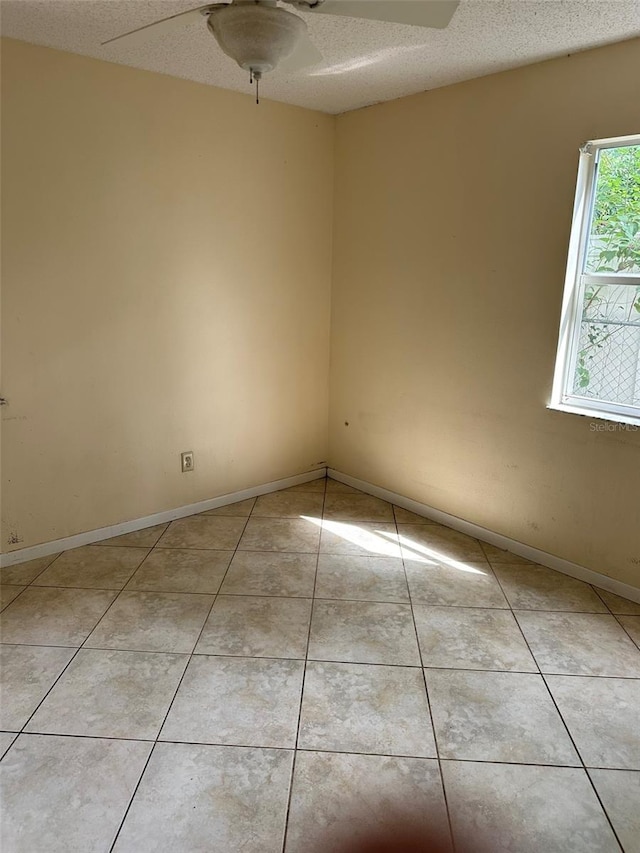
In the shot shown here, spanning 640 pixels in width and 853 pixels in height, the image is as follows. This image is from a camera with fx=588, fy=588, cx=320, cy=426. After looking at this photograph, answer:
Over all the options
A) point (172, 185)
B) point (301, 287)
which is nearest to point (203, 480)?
point (301, 287)

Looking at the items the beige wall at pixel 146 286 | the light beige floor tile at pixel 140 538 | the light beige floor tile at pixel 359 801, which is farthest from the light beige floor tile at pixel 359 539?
the light beige floor tile at pixel 359 801

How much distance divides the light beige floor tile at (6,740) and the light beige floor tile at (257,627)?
659 millimetres

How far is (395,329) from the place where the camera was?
3.52 m

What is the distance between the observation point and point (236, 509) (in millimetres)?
3635

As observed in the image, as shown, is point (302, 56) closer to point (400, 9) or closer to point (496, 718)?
point (400, 9)

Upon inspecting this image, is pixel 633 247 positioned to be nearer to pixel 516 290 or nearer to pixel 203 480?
pixel 516 290

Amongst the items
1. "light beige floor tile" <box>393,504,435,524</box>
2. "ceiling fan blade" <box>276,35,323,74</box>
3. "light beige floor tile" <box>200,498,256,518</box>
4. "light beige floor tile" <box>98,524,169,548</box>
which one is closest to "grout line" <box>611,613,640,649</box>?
"light beige floor tile" <box>393,504,435,524</box>

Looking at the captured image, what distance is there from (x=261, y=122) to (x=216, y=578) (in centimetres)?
252

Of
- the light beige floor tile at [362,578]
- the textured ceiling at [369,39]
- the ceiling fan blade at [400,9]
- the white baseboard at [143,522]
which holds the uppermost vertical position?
the textured ceiling at [369,39]

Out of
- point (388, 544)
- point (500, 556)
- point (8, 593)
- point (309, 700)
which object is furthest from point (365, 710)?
point (8, 593)

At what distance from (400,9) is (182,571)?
2406 mm

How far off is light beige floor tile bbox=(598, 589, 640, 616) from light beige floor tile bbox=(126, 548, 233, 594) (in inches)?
69.9

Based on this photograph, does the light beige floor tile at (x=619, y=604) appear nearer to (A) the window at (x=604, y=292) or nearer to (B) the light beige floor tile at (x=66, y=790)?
(A) the window at (x=604, y=292)

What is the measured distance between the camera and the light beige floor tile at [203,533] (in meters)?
3.15
